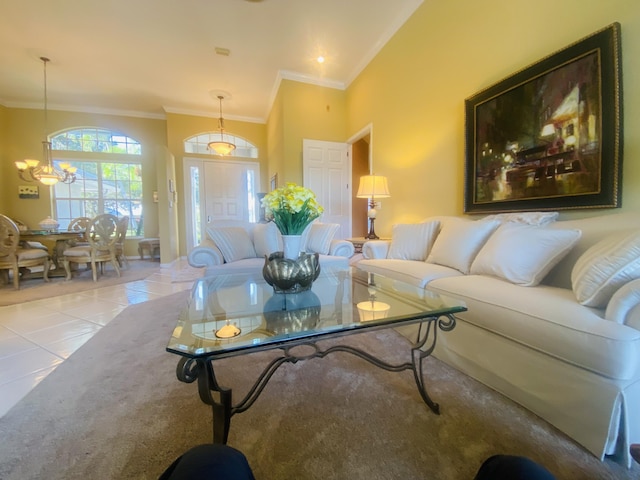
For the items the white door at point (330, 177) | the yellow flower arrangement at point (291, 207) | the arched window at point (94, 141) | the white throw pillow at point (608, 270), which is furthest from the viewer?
the arched window at point (94, 141)

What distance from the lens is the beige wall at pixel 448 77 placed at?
1.55 m

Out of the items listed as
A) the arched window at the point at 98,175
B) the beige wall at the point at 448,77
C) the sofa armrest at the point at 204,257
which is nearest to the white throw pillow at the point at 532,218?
the beige wall at the point at 448,77

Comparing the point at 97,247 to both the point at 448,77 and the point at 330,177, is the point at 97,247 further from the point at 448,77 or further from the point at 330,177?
the point at 448,77

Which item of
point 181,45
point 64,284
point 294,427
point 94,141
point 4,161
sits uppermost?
point 181,45

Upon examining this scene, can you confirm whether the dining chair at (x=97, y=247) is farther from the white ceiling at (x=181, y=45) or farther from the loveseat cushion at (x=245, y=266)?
the loveseat cushion at (x=245, y=266)

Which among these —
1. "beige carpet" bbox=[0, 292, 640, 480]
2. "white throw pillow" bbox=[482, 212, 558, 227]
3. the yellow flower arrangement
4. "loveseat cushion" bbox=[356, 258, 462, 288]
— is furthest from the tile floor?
"white throw pillow" bbox=[482, 212, 558, 227]

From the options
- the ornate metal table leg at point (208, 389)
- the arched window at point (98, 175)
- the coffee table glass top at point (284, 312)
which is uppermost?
the arched window at point (98, 175)

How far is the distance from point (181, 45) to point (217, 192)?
2945 mm

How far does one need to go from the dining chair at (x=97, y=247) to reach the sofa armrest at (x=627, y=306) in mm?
5237

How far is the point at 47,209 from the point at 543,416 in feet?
26.3

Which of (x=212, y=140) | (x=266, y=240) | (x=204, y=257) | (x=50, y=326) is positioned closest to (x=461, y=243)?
(x=266, y=240)

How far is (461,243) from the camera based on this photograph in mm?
2088

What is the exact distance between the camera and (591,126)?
164 cm

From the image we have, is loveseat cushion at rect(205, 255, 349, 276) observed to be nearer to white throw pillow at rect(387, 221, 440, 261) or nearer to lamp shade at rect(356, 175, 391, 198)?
white throw pillow at rect(387, 221, 440, 261)
